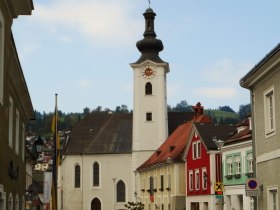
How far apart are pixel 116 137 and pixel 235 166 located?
45503 millimetres

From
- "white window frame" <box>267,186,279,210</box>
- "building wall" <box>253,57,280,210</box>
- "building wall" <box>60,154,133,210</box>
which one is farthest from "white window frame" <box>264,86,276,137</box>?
"building wall" <box>60,154,133,210</box>

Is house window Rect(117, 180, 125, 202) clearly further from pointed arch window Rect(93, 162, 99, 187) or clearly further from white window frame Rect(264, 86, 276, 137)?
white window frame Rect(264, 86, 276, 137)

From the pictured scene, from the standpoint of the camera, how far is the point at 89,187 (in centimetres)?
8394

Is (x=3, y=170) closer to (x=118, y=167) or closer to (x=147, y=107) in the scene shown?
(x=147, y=107)

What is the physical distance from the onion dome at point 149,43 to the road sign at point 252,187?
60.6m

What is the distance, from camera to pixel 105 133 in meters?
88.4

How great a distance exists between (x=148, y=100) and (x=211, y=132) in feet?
92.5

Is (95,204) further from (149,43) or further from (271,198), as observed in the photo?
(271,198)

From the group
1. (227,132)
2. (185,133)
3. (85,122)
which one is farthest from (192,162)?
(85,122)

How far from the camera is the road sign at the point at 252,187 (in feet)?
62.7

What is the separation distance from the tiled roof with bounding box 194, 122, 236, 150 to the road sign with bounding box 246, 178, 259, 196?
29.7 metres

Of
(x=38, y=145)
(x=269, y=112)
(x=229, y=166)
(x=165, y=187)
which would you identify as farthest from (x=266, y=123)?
(x=165, y=187)

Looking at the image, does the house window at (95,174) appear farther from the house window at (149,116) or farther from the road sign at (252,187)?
the road sign at (252,187)

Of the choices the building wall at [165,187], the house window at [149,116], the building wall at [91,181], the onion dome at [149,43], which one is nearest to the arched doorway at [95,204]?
the building wall at [91,181]
